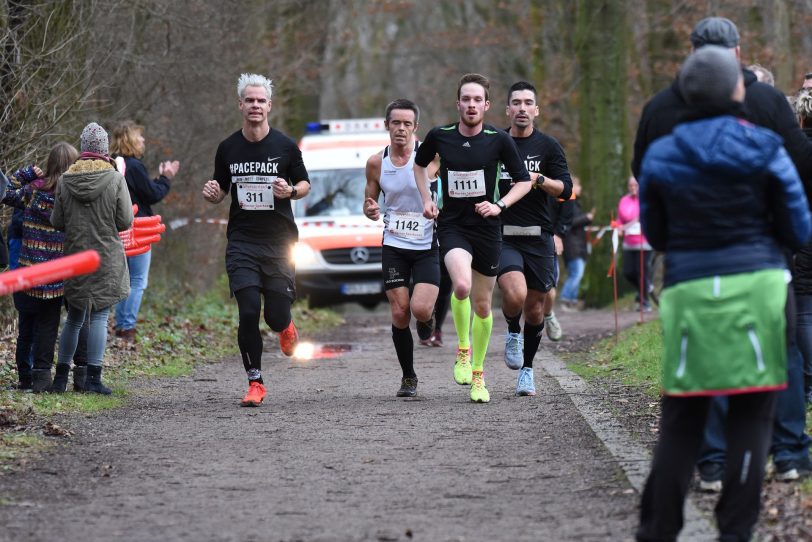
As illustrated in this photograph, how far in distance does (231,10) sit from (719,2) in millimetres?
10953

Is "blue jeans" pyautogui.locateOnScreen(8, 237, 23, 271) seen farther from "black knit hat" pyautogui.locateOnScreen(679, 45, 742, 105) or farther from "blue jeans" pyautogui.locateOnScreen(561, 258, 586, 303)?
"blue jeans" pyautogui.locateOnScreen(561, 258, 586, 303)

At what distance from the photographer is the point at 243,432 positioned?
9109 mm

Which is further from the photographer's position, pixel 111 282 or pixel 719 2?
pixel 719 2

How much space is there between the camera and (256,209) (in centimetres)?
1041

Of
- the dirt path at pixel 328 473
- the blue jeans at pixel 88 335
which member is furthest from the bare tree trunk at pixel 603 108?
the blue jeans at pixel 88 335

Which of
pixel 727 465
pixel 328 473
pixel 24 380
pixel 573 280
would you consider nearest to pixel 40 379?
pixel 24 380

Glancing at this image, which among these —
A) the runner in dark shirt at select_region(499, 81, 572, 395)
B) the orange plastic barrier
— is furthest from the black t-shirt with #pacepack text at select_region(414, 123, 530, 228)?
the orange plastic barrier

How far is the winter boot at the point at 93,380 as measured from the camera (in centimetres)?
1085

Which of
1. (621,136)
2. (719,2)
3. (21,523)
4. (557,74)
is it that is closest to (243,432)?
(21,523)

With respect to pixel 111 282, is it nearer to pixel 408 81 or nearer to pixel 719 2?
pixel 719 2

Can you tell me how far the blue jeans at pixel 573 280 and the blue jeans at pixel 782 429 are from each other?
16406 millimetres

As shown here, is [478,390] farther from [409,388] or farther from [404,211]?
[404,211]

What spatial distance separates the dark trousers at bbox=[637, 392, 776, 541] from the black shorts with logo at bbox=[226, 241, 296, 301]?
5.33 metres

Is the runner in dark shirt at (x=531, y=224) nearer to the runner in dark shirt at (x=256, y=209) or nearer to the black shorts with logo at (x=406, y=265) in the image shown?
the black shorts with logo at (x=406, y=265)
